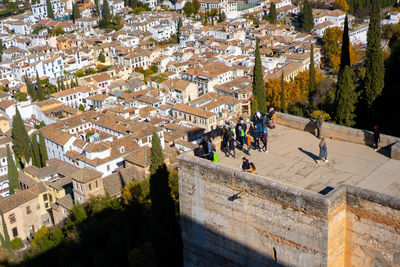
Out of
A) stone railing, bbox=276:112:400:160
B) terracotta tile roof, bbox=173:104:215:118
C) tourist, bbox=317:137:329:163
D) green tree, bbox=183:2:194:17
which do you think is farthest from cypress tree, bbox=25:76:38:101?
tourist, bbox=317:137:329:163

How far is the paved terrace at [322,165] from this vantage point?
25.7ft

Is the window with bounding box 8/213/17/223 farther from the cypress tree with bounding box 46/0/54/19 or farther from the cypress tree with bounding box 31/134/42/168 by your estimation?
the cypress tree with bounding box 46/0/54/19

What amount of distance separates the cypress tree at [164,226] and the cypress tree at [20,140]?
28251 millimetres

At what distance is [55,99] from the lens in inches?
2126

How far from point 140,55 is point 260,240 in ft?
202

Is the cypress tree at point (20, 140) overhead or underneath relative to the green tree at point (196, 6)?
underneath

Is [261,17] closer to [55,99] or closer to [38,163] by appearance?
[55,99]

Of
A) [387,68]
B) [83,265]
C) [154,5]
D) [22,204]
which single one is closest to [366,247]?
[83,265]

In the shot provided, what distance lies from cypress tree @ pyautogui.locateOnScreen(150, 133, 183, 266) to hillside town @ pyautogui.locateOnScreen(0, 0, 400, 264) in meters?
5.84

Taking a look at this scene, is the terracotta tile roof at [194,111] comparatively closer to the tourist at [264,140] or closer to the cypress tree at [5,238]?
the cypress tree at [5,238]

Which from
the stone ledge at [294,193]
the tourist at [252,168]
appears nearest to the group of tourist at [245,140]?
the tourist at [252,168]

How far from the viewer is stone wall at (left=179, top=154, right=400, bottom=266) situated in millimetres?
6828

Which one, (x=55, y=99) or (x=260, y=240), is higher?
(x=260, y=240)

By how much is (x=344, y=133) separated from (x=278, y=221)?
3140 millimetres
